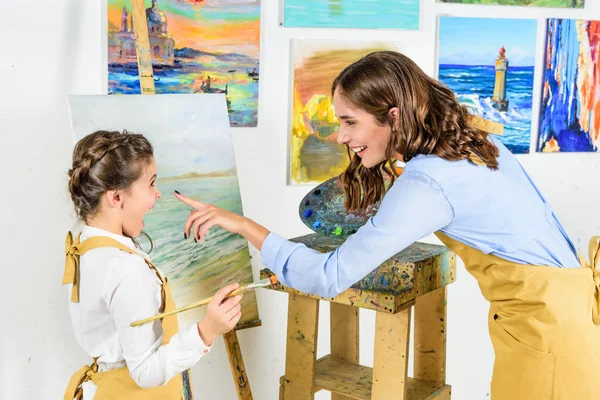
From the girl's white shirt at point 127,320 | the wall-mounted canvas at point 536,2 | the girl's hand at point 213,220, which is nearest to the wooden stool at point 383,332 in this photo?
the girl's hand at point 213,220

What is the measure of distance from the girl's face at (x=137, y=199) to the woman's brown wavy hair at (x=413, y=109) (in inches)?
19.6

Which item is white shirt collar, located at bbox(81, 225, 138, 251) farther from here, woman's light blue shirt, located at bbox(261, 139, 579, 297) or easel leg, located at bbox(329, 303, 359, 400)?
easel leg, located at bbox(329, 303, 359, 400)

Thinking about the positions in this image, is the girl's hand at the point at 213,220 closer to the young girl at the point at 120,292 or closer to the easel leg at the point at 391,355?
the young girl at the point at 120,292

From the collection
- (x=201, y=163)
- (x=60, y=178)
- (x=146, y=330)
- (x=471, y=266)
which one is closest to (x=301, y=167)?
(x=201, y=163)

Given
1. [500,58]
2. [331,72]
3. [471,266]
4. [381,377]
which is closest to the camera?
[471,266]

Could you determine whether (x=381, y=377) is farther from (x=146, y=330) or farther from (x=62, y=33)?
(x=62, y=33)

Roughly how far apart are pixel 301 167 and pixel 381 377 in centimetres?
102

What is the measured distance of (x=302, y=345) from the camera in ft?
7.37

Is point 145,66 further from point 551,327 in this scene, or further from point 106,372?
point 551,327

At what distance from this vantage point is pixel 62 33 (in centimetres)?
238

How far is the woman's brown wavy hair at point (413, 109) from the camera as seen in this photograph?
69.2 inches

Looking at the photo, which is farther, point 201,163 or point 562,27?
Result: point 562,27

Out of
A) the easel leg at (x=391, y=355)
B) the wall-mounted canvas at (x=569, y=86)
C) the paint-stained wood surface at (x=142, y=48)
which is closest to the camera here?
the easel leg at (x=391, y=355)

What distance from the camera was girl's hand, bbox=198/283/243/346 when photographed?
5.34 ft
